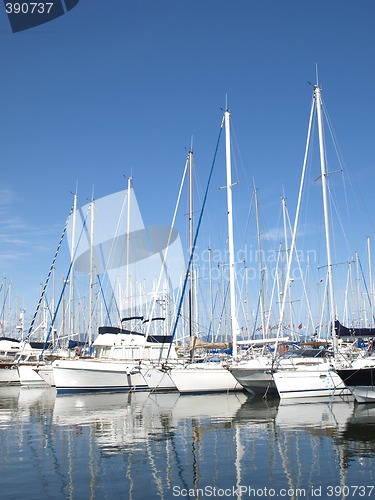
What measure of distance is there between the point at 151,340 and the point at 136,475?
2768 cm

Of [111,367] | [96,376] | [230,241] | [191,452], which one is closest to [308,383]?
[230,241]

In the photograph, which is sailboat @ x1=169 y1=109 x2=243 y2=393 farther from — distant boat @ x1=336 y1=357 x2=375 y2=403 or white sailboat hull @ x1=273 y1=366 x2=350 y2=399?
distant boat @ x1=336 y1=357 x2=375 y2=403

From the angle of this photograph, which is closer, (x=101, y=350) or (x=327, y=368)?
(x=327, y=368)

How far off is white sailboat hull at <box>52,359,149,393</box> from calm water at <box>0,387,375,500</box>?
781 centimetres

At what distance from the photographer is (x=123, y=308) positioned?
51281 millimetres

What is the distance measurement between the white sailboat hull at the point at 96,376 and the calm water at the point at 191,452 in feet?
25.6

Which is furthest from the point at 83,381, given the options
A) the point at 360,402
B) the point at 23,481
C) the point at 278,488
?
the point at 278,488

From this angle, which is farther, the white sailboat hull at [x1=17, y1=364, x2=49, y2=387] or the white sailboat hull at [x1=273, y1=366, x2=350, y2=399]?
the white sailboat hull at [x1=17, y1=364, x2=49, y2=387]

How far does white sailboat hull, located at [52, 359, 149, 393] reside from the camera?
32.7 m

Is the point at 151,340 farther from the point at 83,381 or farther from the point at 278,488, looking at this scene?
the point at 278,488

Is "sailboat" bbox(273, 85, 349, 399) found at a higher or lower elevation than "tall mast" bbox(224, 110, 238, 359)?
lower

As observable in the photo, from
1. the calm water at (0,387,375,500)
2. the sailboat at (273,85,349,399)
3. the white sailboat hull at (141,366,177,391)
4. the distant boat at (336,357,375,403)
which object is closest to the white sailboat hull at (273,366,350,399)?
the sailboat at (273,85,349,399)

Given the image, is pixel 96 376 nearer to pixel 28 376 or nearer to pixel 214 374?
pixel 214 374

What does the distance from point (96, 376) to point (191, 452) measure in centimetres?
1988
